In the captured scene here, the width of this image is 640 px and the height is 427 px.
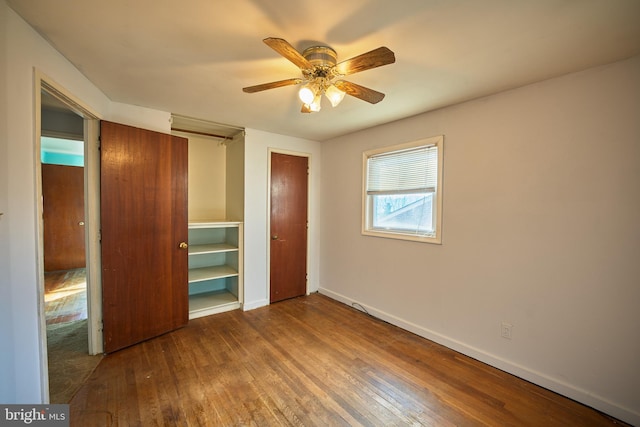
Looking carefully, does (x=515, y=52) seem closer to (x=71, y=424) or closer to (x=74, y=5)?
(x=74, y=5)

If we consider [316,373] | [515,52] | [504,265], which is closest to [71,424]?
[316,373]

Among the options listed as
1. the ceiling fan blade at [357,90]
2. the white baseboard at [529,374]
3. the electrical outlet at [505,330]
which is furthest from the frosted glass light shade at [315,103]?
the white baseboard at [529,374]

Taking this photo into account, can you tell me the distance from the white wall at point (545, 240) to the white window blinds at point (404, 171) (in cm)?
19

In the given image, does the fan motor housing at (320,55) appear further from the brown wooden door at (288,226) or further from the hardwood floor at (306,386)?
the hardwood floor at (306,386)

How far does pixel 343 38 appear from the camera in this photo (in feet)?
4.98

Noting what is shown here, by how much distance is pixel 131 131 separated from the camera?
97.5 inches

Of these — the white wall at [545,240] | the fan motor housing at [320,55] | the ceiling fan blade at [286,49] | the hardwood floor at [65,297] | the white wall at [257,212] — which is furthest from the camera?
the white wall at [257,212]

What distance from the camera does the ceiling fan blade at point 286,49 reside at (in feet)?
4.03

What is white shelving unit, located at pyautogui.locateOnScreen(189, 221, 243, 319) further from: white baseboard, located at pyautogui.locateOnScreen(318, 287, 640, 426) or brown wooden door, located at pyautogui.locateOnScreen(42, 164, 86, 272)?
brown wooden door, located at pyautogui.locateOnScreen(42, 164, 86, 272)

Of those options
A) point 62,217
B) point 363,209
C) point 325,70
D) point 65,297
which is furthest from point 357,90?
point 62,217

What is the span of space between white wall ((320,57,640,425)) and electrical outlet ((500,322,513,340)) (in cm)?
4

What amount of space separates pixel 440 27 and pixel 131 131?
2.70 metres

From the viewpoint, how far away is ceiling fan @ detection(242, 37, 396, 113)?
1360 mm

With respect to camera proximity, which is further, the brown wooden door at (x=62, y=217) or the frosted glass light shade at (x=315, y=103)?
the brown wooden door at (x=62, y=217)
